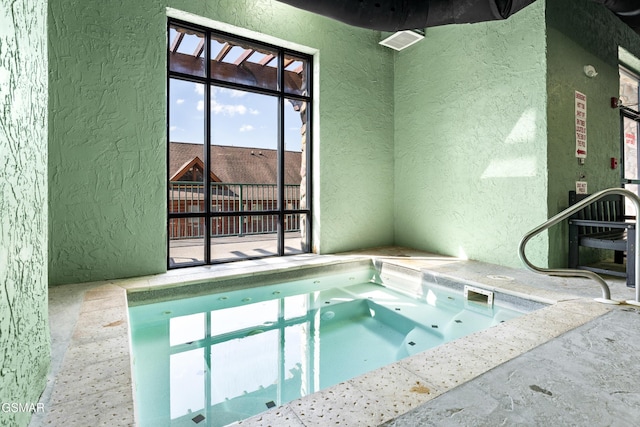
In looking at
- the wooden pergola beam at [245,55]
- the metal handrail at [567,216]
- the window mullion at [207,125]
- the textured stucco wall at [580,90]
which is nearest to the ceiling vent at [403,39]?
the textured stucco wall at [580,90]

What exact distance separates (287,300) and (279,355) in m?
0.97

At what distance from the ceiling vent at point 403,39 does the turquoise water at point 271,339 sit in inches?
124

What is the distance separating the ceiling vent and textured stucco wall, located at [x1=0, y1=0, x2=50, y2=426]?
148 inches

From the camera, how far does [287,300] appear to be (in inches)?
127

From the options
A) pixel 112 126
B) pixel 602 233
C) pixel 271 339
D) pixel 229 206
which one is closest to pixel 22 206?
pixel 271 339

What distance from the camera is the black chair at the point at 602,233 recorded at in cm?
279

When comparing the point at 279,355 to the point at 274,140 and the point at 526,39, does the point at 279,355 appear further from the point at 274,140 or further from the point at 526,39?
the point at 526,39

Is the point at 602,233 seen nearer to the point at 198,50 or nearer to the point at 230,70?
the point at 230,70

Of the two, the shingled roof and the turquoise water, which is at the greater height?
the shingled roof

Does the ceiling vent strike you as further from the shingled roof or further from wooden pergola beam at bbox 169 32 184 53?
the shingled roof

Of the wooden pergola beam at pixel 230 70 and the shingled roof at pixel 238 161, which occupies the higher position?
the shingled roof at pixel 238 161

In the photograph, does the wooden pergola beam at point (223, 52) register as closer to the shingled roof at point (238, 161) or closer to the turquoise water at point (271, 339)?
the turquoise water at point (271, 339)

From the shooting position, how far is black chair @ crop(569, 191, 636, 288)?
2787 millimetres

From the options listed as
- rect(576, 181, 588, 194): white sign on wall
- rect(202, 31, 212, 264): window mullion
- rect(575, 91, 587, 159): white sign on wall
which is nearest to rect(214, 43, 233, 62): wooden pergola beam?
rect(202, 31, 212, 264): window mullion
